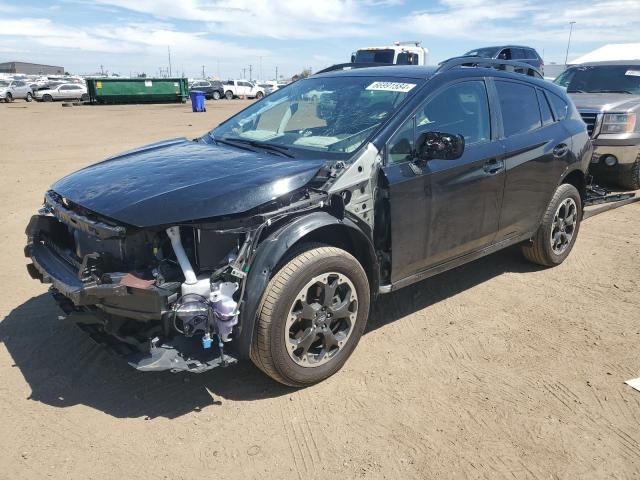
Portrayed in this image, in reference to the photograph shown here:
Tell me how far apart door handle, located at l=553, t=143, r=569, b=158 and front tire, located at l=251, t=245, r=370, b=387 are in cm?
251

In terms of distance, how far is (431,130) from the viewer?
144 inches

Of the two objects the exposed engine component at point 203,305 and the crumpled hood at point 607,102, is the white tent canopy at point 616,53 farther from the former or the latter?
the exposed engine component at point 203,305

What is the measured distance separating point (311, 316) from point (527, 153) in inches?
98.3

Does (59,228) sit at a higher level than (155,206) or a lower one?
lower

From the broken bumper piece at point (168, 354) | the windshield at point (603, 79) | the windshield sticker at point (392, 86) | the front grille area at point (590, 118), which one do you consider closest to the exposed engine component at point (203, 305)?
the broken bumper piece at point (168, 354)

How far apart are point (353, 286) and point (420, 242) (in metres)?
0.64

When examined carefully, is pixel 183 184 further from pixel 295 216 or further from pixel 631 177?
pixel 631 177

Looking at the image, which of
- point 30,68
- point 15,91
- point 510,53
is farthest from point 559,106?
point 30,68

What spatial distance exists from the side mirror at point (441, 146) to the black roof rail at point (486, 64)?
727 millimetres

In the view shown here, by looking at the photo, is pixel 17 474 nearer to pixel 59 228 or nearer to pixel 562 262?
pixel 59 228

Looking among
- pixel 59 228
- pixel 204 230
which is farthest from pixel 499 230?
pixel 59 228

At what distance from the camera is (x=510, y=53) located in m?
15.9

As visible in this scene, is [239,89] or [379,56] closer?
[379,56]

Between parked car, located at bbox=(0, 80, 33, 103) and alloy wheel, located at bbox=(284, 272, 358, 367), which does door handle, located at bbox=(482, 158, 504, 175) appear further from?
parked car, located at bbox=(0, 80, 33, 103)
